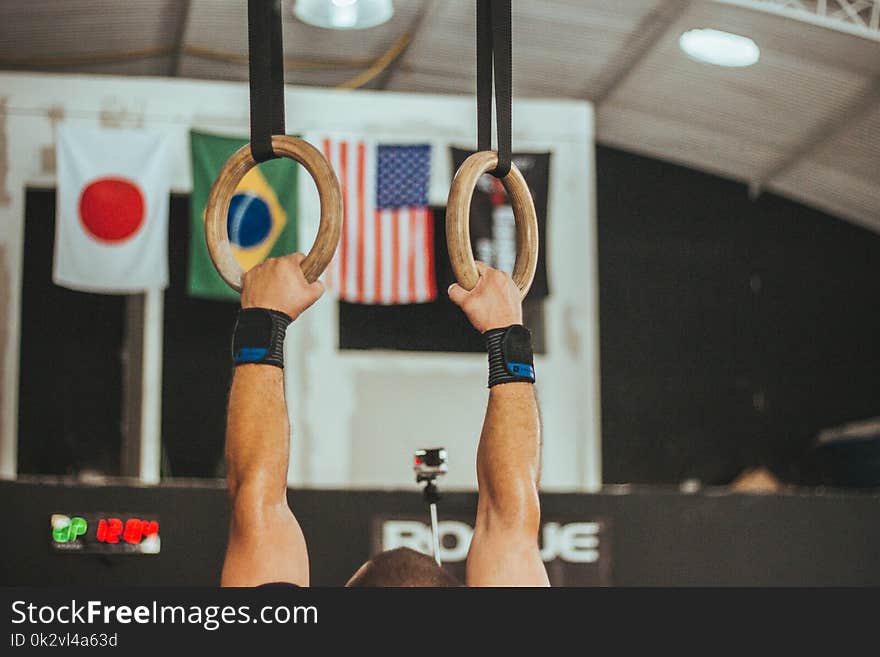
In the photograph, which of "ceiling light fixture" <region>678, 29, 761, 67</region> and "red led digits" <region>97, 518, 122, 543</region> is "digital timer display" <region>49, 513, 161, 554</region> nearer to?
"red led digits" <region>97, 518, 122, 543</region>

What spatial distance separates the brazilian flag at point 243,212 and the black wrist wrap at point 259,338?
569 cm

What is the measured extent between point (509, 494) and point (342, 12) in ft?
22.2

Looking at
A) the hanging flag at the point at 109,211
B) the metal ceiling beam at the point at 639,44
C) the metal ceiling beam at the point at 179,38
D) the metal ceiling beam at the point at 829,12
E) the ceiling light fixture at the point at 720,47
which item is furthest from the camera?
the ceiling light fixture at the point at 720,47

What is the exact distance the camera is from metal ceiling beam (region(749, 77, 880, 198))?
8.62 metres

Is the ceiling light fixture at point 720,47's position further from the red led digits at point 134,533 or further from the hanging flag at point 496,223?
the red led digits at point 134,533

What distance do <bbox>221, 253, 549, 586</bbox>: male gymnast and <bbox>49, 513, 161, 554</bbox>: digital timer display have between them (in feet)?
6.62

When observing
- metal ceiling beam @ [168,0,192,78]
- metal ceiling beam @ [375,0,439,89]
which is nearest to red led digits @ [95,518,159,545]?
metal ceiling beam @ [168,0,192,78]

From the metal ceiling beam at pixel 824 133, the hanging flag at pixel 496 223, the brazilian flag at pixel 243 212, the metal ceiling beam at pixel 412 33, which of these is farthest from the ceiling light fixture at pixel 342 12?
the metal ceiling beam at pixel 824 133

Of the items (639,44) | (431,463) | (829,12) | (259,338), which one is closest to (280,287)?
(259,338)

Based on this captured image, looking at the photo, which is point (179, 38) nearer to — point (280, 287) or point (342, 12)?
point (342, 12)

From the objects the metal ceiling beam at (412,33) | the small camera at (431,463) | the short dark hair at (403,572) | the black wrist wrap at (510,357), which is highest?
the metal ceiling beam at (412,33)

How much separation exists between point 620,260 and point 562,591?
384 inches

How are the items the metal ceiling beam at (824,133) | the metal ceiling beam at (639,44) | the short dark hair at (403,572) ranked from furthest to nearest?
the metal ceiling beam at (824,133)
the metal ceiling beam at (639,44)
the short dark hair at (403,572)

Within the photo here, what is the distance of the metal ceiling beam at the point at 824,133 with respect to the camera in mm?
8617
